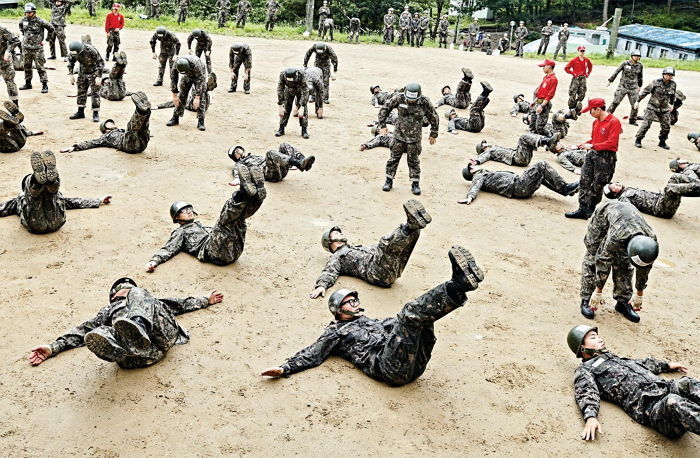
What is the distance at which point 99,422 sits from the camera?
512cm

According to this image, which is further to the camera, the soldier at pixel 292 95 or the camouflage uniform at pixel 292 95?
the camouflage uniform at pixel 292 95

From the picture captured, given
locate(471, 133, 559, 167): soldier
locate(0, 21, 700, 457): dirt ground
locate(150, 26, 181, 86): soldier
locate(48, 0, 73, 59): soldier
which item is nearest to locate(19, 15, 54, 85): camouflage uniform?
locate(0, 21, 700, 457): dirt ground

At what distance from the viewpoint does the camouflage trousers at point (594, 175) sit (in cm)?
1000

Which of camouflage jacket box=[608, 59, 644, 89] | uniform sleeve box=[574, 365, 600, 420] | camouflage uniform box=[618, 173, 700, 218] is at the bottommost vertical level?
uniform sleeve box=[574, 365, 600, 420]

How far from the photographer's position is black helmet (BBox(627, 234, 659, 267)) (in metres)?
6.25

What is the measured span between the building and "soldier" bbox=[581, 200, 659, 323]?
99.8ft

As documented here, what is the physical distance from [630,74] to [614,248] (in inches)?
434

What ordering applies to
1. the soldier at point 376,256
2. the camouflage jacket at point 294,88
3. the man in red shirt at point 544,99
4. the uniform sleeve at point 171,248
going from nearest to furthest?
the soldier at point 376,256 < the uniform sleeve at point 171,248 < the camouflage jacket at point 294,88 < the man in red shirt at point 544,99

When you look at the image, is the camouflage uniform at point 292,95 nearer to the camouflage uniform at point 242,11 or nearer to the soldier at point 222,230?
the soldier at point 222,230

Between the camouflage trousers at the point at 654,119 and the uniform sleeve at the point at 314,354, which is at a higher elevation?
the camouflage trousers at the point at 654,119

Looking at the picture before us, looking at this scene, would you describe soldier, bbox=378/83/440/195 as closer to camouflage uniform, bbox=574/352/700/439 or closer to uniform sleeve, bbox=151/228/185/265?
uniform sleeve, bbox=151/228/185/265

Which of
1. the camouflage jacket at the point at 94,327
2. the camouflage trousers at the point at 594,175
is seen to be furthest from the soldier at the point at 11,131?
the camouflage trousers at the point at 594,175

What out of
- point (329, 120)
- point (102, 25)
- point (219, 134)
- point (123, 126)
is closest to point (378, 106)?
point (329, 120)

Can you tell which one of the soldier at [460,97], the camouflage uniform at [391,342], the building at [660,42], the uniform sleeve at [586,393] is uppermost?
the building at [660,42]
